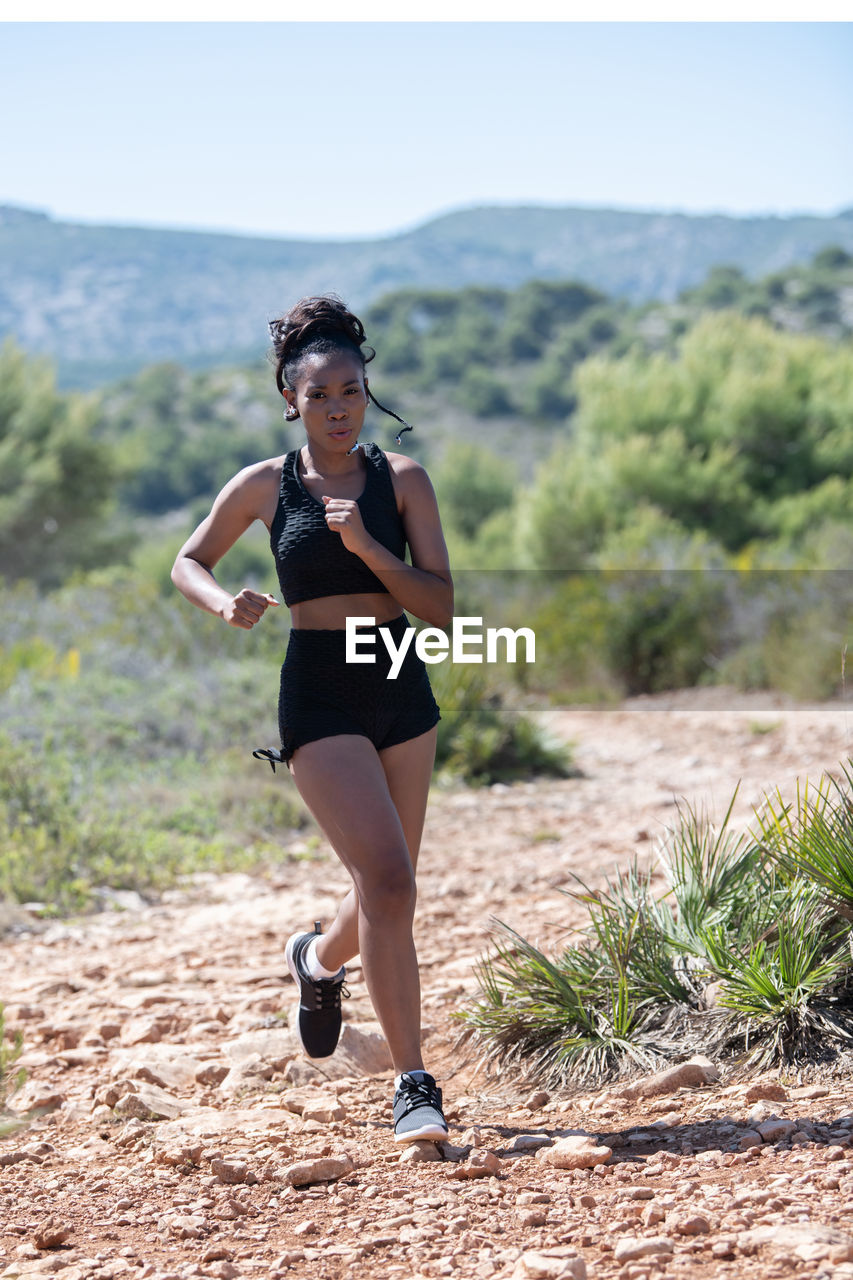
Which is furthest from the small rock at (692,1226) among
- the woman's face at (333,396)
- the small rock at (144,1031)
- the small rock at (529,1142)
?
the small rock at (144,1031)

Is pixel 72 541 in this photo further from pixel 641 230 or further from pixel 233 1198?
pixel 641 230

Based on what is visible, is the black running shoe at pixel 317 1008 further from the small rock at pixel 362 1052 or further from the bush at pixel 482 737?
the bush at pixel 482 737

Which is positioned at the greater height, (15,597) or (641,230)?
(641,230)

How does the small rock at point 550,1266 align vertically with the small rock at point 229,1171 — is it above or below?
above

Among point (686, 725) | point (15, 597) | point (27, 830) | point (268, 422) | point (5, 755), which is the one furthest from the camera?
point (268, 422)

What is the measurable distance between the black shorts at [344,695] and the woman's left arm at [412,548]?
17cm

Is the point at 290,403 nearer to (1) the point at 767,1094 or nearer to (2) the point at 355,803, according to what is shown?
(2) the point at 355,803

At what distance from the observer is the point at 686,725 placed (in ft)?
38.6

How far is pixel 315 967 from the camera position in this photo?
11.8ft

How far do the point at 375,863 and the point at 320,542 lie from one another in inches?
31.3

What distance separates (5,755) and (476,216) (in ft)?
652

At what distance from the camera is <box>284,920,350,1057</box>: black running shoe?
360 cm

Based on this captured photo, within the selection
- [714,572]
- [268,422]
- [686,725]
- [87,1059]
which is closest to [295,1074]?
[87,1059]

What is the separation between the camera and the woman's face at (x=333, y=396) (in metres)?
3.25
